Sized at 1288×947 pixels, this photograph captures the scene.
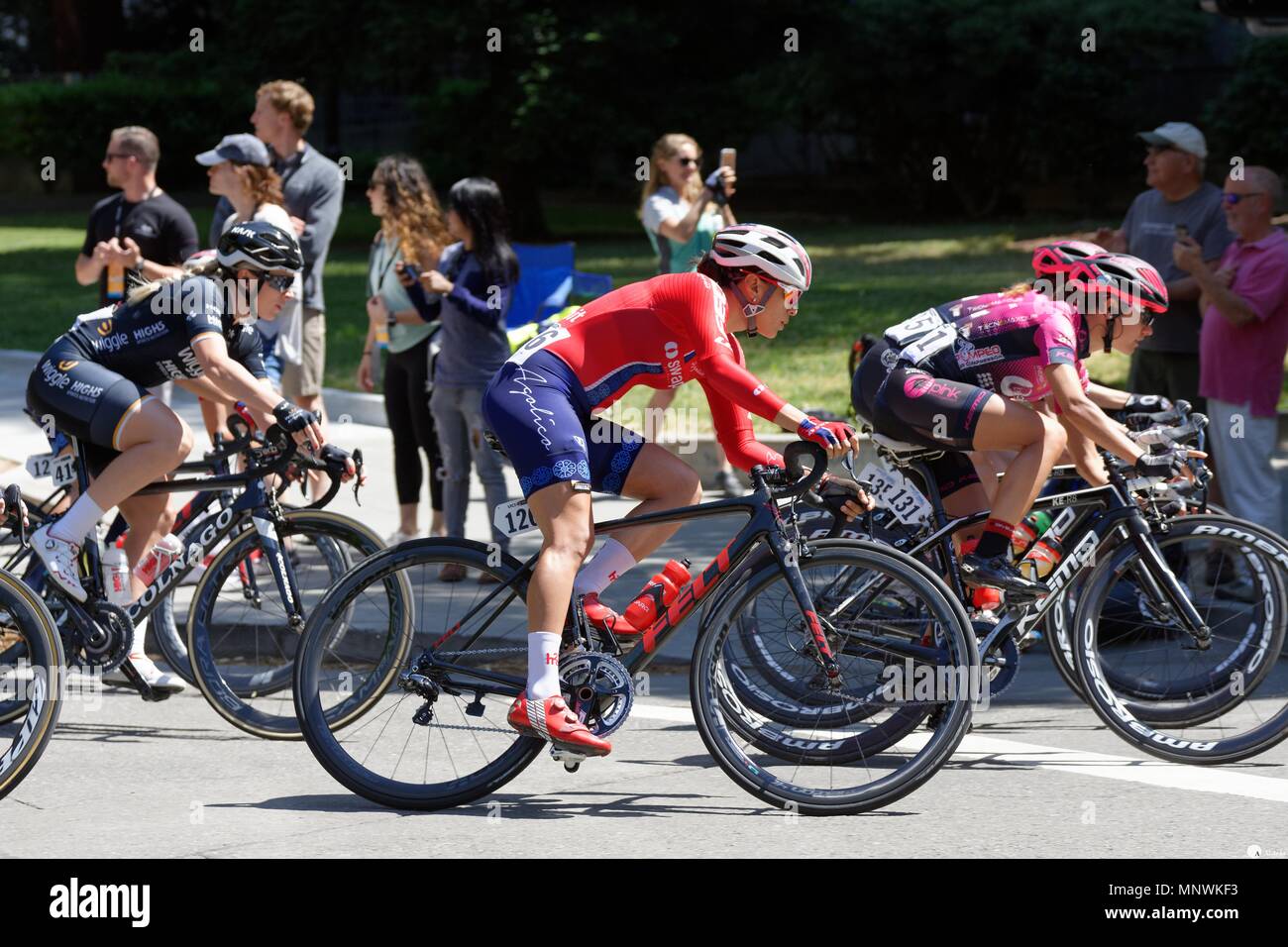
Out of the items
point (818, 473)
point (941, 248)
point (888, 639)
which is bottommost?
point (941, 248)

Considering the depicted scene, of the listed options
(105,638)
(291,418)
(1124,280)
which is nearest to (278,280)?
(291,418)

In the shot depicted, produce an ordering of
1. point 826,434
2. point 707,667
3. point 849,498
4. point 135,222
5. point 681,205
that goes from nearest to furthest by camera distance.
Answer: point 826,434 → point 707,667 → point 849,498 → point 135,222 → point 681,205

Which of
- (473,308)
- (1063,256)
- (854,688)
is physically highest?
(1063,256)

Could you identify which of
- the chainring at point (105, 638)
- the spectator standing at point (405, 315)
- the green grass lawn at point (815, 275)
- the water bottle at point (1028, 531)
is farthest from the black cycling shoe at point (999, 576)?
the green grass lawn at point (815, 275)

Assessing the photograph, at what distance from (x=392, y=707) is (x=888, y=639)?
170cm

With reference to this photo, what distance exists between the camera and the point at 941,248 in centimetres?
2670

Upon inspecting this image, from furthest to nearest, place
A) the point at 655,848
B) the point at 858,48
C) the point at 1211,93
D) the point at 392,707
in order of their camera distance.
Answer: the point at 1211,93
the point at 858,48
the point at 392,707
the point at 655,848

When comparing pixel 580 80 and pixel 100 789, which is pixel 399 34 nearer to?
pixel 580 80

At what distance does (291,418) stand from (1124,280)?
116 inches

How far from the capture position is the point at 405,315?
9.35 m

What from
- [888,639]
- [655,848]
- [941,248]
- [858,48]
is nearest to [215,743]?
[655,848]

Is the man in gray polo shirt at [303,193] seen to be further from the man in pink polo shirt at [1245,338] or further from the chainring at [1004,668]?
the chainring at [1004,668]

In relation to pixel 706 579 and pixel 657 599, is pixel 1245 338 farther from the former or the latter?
pixel 657 599

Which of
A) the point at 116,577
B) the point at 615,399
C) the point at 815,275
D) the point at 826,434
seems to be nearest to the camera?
the point at 826,434
